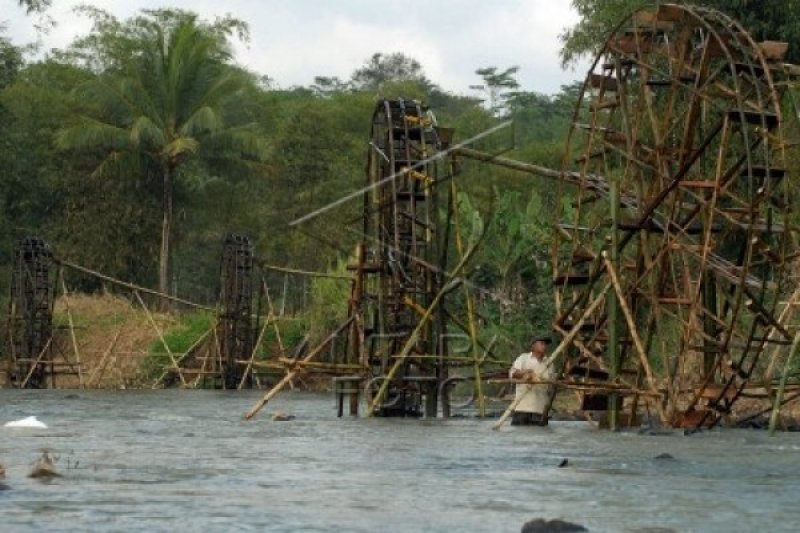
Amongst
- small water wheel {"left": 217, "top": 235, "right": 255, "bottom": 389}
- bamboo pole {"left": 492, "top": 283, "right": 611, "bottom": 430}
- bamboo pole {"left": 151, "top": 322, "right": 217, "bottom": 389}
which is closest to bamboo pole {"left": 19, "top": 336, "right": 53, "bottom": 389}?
bamboo pole {"left": 151, "top": 322, "right": 217, "bottom": 389}

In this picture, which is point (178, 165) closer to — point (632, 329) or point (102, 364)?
point (102, 364)

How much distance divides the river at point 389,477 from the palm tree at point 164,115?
94.1 feet

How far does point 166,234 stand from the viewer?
190 ft

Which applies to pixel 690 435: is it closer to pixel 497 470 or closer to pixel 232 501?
pixel 497 470

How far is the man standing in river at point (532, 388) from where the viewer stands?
25.8 metres

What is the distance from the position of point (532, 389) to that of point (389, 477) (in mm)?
8774

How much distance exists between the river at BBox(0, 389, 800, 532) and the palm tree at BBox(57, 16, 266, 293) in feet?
94.1

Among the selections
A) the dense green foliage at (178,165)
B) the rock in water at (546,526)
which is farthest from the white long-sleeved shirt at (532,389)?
the dense green foliage at (178,165)

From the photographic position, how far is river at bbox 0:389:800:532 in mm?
14141

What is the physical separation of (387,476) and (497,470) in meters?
1.34

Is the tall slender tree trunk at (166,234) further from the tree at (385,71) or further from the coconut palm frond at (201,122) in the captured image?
the tree at (385,71)

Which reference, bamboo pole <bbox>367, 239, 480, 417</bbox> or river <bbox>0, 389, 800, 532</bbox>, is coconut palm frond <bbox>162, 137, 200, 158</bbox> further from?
bamboo pole <bbox>367, 239, 480, 417</bbox>

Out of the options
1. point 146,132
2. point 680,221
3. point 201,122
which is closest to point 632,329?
point 680,221

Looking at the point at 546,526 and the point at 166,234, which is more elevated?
the point at 166,234
